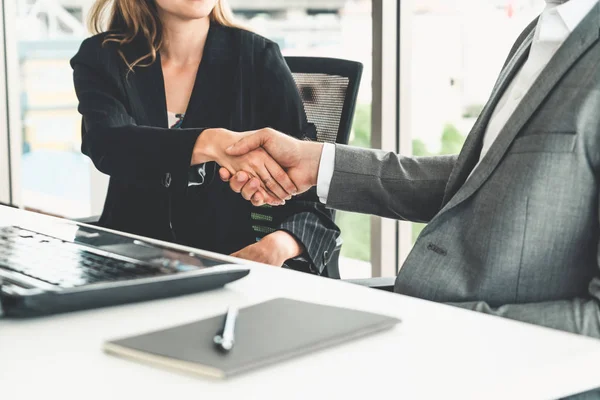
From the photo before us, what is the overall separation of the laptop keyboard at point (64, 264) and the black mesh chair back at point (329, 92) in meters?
0.90

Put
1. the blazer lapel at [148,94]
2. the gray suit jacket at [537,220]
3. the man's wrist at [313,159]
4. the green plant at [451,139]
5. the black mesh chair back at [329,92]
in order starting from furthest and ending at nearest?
the green plant at [451,139] → the blazer lapel at [148,94] → the black mesh chair back at [329,92] → the man's wrist at [313,159] → the gray suit jacket at [537,220]

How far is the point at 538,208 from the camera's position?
3.45ft

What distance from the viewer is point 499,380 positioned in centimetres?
65

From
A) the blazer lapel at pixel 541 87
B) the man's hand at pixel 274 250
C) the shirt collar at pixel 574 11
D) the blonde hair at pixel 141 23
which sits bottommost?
the man's hand at pixel 274 250

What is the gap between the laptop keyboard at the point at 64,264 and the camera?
0.92 meters

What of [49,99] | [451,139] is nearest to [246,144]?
[451,139]

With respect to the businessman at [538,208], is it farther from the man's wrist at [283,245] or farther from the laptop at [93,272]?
the man's wrist at [283,245]

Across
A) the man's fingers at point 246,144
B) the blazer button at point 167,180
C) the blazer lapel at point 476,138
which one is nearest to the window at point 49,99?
the blazer button at point 167,180

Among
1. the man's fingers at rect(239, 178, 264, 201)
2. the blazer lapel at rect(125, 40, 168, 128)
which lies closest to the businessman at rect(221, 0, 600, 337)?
the man's fingers at rect(239, 178, 264, 201)

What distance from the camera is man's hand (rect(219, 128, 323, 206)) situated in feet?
5.32

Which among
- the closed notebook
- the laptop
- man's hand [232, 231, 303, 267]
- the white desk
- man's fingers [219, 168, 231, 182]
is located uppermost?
man's fingers [219, 168, 231, 182]

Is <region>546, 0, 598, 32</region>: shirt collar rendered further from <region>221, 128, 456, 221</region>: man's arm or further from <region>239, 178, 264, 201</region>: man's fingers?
<region>239, 178, 264, 201</region>: man's fingers

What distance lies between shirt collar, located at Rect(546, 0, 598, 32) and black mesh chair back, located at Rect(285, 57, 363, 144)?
0.75m

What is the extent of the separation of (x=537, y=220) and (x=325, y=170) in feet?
1.80
